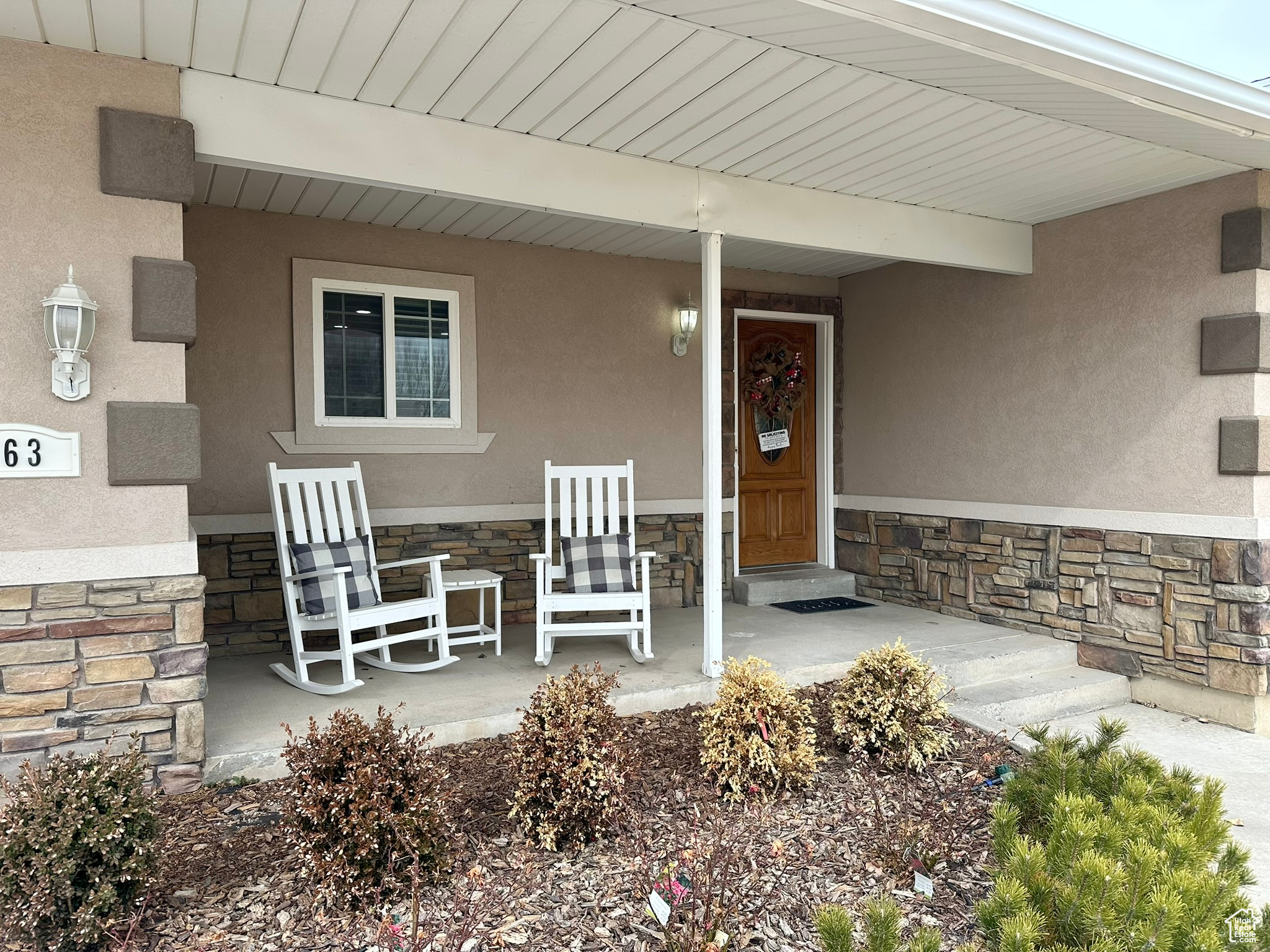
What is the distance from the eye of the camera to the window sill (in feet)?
15.3

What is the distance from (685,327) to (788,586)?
1.95m

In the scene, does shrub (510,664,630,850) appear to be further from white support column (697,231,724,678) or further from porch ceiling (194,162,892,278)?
porch ceiling (194,162,892,278)

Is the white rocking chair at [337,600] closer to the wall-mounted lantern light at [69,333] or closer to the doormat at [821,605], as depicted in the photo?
the wall-mounted lantern light at [69,333]

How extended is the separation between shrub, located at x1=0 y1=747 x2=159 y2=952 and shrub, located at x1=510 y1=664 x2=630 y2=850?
0.98m

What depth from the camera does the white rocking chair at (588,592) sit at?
4234mm

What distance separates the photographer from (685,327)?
574 centimetres

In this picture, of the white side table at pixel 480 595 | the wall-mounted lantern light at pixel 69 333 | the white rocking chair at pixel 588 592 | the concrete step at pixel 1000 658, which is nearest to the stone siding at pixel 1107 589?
the concrete step at pixel 1000 658

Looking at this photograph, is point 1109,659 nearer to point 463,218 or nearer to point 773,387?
point 773,387

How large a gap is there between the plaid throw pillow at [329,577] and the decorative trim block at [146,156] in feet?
5.53

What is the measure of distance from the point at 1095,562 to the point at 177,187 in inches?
184

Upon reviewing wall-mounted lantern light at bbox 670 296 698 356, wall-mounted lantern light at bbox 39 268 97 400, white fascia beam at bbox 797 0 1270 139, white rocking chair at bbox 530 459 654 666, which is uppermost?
white fascia beam at bbox 797 0 1270 139

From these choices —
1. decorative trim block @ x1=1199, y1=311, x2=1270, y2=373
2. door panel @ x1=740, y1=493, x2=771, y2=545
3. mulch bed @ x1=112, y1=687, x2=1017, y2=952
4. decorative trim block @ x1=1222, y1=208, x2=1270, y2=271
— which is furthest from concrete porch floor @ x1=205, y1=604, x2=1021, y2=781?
decorative trim block @ x1=1222, y1=208, x2=1270, y2=271

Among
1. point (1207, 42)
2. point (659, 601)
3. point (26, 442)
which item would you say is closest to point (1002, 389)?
point (659, 601)

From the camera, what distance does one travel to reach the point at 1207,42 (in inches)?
645
